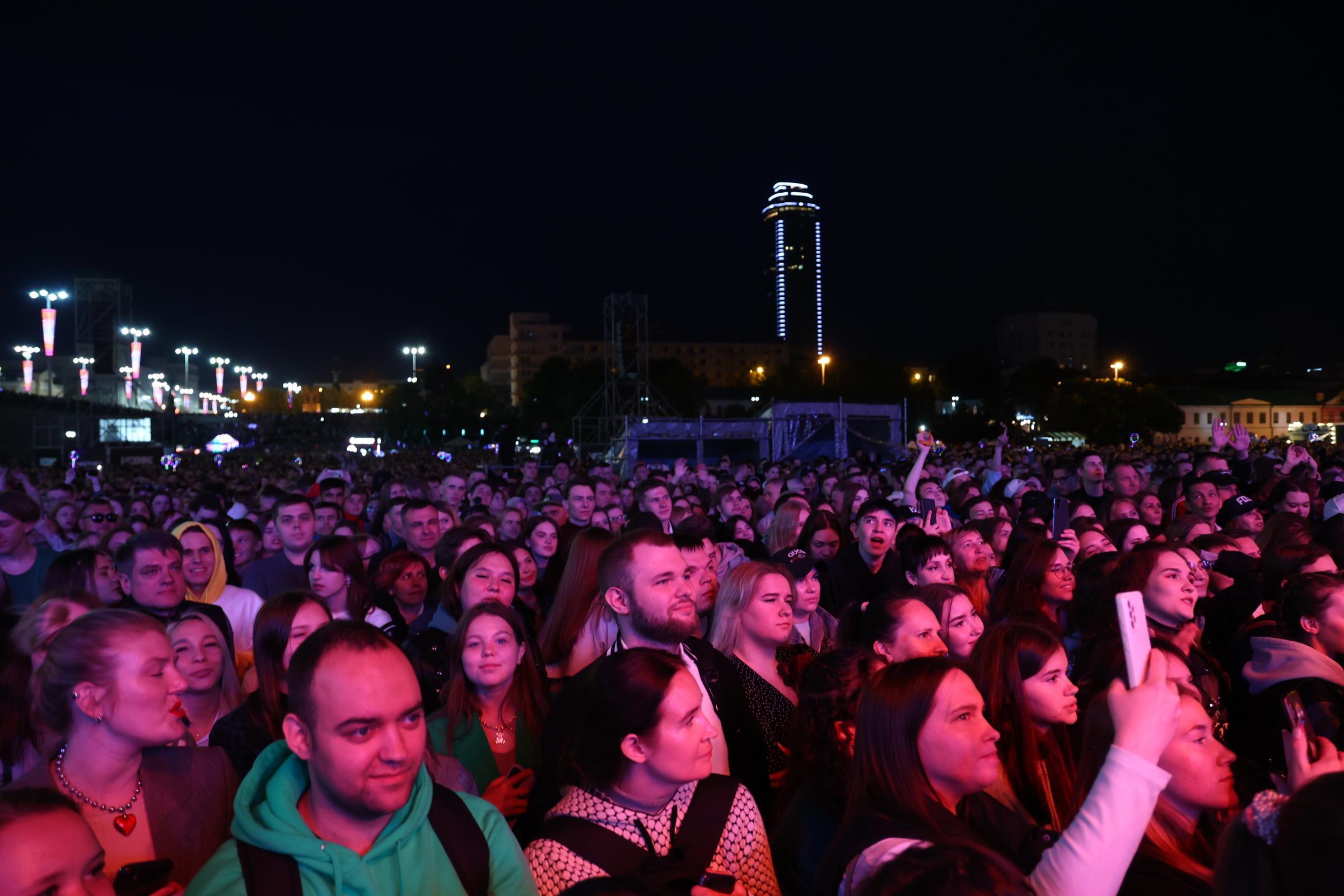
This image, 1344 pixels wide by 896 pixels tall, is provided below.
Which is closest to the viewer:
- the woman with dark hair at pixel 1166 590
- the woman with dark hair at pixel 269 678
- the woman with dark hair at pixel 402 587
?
the woman with dark hair at pixel 269 678

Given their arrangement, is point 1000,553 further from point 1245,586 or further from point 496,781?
point 496,781

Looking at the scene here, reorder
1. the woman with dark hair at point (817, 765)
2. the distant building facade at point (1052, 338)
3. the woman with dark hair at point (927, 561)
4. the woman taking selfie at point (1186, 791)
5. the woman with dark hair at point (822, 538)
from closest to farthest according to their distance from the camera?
1. the woman taking selfie at point (1186, 791)
2. the woman with dark hair at point (817, 765)
3. the woman with dark hair at point (927, 561)
4. the woman with dark hair at point (822, 538)
5. the distant building facade at point (1052, 338)

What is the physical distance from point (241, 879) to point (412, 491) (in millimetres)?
8729

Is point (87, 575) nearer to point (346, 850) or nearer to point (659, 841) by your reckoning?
point (346, 850)

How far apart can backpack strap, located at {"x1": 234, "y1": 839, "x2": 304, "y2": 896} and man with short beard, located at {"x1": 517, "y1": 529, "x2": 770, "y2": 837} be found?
1207 millimetres

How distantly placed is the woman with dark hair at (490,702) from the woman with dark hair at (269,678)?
537mm

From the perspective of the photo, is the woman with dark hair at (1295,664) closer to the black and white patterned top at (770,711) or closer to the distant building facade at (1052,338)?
the black and white patterned top at (770,711)

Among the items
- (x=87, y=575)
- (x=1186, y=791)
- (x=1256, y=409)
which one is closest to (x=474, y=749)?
(x=1186, y=791)

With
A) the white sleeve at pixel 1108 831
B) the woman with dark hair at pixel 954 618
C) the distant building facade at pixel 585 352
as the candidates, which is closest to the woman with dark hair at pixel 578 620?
the woman with dark hair at pixel 954 618

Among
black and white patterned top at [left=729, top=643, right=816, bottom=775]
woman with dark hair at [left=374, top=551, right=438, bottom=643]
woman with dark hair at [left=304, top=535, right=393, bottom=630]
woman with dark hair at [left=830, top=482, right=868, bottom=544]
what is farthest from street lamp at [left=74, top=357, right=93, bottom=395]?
black and white patterned top at [left=729, top=643, right=816, bottom=775]

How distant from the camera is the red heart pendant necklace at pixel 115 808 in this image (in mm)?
2451

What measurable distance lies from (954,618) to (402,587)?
326cm

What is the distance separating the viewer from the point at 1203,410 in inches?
3610

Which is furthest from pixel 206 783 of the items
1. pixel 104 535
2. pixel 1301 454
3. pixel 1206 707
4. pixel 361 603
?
pixel 1301 454
